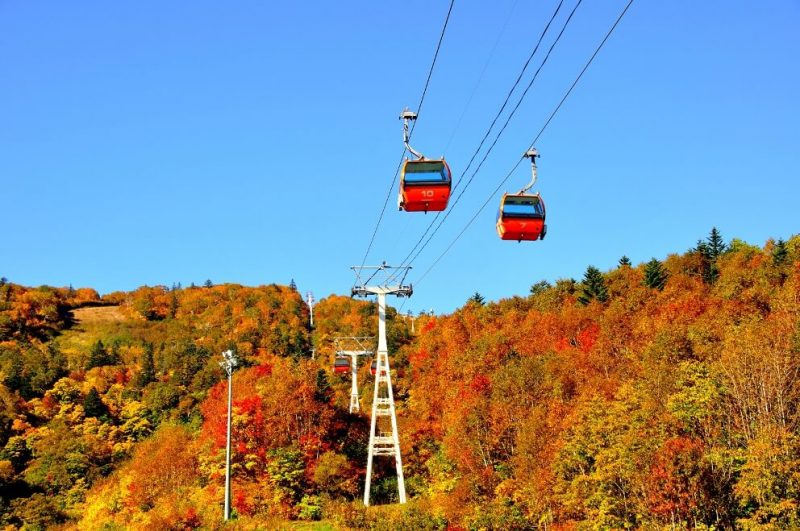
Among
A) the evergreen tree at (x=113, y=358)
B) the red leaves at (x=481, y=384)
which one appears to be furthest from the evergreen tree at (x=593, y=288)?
→ the evergreen tree at (x=113, y=358)

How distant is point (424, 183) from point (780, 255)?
80.6 metres

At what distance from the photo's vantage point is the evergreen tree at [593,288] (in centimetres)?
10254

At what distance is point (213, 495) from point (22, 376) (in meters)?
51.5

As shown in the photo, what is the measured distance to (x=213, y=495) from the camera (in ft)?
196

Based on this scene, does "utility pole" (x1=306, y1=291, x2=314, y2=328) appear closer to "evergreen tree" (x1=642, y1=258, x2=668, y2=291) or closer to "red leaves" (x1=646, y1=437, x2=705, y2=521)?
"evergreen tree" (x1=642, y1=258, x2=668, y2=291)

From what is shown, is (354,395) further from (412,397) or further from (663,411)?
(663,411)

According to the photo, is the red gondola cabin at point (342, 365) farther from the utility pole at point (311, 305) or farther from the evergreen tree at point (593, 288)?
the utility pole at point (311, 305)

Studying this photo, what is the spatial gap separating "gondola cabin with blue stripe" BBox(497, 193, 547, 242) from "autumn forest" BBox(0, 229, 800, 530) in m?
14.7

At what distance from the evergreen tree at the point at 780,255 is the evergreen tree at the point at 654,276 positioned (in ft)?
43.2

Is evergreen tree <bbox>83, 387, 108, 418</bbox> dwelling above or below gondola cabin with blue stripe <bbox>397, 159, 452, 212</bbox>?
below

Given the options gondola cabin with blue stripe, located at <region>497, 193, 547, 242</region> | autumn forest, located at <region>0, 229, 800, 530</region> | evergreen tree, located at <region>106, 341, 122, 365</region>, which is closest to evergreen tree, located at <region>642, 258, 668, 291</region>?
autumn forest, located at <region>0, 229, 800, 530</region>

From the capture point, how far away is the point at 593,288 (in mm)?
104188

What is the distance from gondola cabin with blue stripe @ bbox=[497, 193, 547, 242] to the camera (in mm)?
25812

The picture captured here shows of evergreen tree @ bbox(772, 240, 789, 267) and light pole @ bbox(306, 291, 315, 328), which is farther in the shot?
light pole @ bbox(306, 291, 315, 328)
